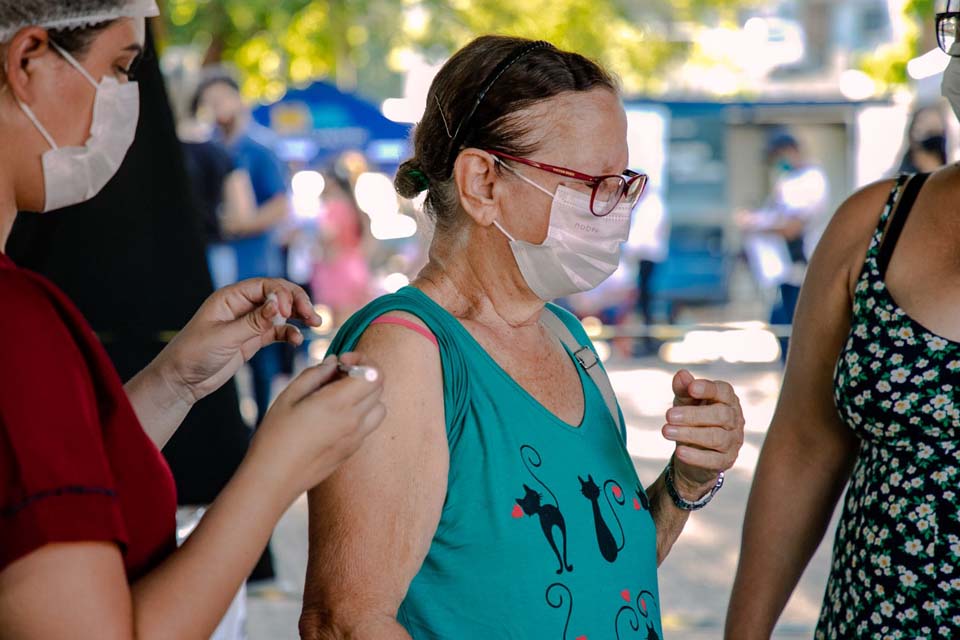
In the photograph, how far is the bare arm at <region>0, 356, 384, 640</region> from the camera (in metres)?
1.16

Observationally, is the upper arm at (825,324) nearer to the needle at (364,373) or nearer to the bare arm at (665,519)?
the bare arm at (665,519)

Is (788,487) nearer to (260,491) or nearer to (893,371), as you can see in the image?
(893,371)

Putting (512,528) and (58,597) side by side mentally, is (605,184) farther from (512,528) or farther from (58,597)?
(58,597)

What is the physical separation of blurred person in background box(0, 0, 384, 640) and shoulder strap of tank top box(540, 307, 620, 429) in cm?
80

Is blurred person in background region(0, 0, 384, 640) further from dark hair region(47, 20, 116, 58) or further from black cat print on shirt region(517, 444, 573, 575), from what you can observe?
black cat print on shirt region(517, 444, 573, 575)

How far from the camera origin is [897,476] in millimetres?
1989

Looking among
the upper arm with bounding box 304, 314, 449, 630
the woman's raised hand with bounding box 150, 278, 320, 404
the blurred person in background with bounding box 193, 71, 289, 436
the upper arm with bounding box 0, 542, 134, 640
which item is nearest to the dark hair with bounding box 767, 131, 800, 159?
the blurred person in background with bounding box 193, 71, 289, 436

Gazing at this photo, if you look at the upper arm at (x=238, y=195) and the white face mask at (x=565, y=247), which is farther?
the upper arm at (x=238, y=195)

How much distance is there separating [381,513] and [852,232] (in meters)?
1.08

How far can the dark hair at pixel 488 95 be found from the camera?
1.95 m

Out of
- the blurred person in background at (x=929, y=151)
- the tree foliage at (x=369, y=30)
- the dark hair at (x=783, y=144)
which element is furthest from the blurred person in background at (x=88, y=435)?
the tree foliage at (x=369, y=30)

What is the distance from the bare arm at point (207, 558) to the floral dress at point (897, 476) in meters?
1.00

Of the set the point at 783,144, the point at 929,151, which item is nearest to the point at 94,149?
the point at 929,151

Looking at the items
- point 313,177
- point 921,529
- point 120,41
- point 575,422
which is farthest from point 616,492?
point 313,177
